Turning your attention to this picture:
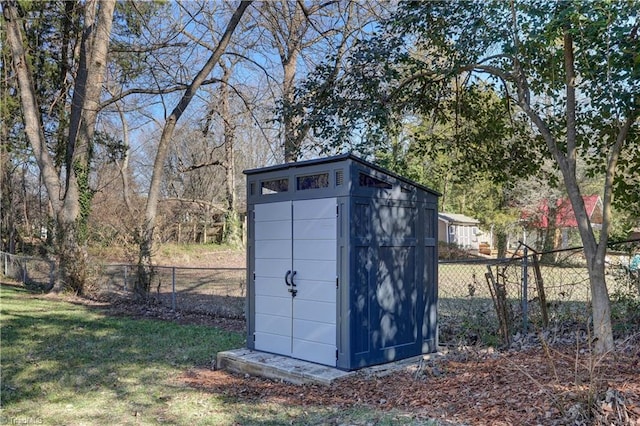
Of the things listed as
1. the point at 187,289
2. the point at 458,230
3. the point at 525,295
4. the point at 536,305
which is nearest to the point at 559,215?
the point at 458,230

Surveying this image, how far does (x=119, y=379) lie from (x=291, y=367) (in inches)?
77.2

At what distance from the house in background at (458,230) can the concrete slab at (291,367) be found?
25.8 metres

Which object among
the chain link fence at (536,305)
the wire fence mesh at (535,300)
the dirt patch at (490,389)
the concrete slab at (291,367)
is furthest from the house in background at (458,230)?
the dirt patch at (490,389)

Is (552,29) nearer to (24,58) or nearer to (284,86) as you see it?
(284,86)

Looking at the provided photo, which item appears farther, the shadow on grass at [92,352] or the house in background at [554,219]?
the house in background at [554,219]

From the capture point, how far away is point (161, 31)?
44.9 feet

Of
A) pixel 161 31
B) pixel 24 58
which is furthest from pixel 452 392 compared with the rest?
pixel 24 58

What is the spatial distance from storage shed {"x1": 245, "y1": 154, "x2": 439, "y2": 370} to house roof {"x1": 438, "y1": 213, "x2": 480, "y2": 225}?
26.7 m

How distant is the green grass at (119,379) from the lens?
15.3 ft

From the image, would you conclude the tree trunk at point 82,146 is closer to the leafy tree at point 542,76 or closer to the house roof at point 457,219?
the leafy tree at point 542,76

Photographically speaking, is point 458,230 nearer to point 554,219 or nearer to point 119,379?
point 554,219

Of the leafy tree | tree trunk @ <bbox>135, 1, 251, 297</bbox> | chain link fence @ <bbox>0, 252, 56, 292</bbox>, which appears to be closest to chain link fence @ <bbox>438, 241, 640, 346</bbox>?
the leafy tree

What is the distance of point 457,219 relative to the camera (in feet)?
109

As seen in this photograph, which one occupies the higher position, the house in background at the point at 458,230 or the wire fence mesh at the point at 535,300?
the house in background at the point at 458,230
